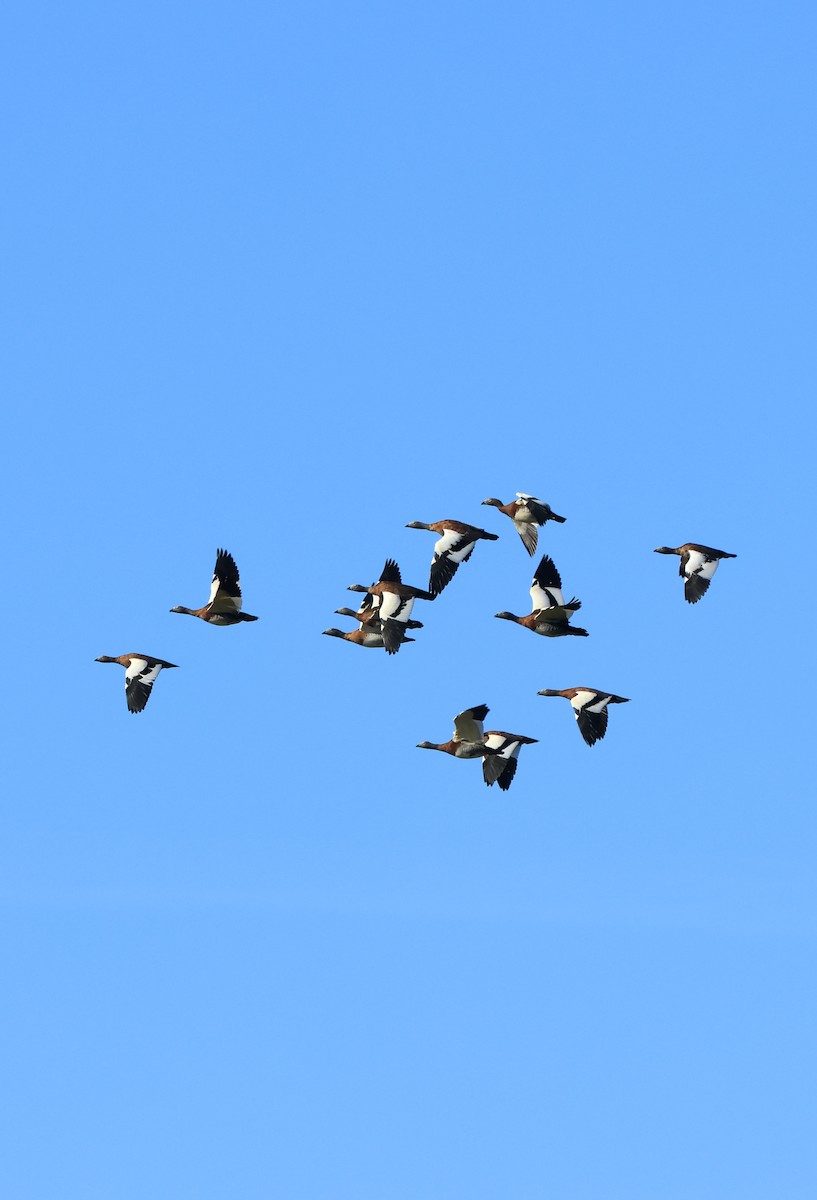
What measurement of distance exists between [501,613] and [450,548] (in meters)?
3.58

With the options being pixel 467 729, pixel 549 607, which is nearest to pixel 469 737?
pixel 467 729

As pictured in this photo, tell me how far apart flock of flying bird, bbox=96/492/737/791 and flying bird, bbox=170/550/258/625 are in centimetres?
3

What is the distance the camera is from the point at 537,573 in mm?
58562

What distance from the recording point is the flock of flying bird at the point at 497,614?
183 feet

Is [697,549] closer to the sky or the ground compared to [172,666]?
closer to the sky

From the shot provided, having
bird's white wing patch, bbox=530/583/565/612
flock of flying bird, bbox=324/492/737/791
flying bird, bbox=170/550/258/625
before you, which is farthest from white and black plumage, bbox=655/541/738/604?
flying bird, bbox=170/550/258/625

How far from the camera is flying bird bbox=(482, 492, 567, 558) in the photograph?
59.9 m

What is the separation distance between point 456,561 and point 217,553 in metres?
7.38

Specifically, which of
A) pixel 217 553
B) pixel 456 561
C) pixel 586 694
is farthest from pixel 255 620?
pixel 586 694

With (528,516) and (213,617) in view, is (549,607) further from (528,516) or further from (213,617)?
(213,617)

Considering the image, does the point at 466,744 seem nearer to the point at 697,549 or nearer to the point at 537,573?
the point at 537,573

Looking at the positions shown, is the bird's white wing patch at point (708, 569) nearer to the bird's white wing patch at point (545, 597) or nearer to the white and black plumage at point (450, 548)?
the bird's white wing patch at point (545, 597)

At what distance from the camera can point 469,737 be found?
189 feet

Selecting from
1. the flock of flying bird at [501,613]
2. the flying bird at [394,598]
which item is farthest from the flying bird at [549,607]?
the flying bird at [394,598]
